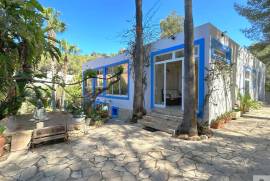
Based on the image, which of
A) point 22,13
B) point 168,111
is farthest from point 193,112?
point 22,13

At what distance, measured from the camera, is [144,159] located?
435cm

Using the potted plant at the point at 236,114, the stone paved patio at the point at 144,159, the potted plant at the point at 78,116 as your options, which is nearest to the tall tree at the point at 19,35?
the stone paved patio at the point at 144,159

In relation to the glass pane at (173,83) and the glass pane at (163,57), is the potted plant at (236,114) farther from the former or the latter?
the glass pane at (163,57)

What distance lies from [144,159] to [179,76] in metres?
8.62

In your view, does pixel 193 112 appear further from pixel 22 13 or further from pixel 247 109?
pixel 247 109

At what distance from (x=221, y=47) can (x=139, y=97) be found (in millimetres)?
4398

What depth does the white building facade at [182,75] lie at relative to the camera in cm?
715

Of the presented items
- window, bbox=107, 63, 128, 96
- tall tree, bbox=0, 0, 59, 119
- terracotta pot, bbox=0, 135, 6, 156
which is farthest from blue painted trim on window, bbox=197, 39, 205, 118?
terracotta pot, bbox=0, 135, 6, 156

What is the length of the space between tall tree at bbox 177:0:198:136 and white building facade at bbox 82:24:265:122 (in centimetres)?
136

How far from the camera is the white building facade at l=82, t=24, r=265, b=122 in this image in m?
7.15

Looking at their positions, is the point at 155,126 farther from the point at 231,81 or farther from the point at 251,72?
the point at 251,72

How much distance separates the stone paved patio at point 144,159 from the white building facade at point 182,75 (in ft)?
6.77

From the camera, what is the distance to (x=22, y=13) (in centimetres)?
372

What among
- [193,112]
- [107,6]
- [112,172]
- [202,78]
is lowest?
[112,172]
